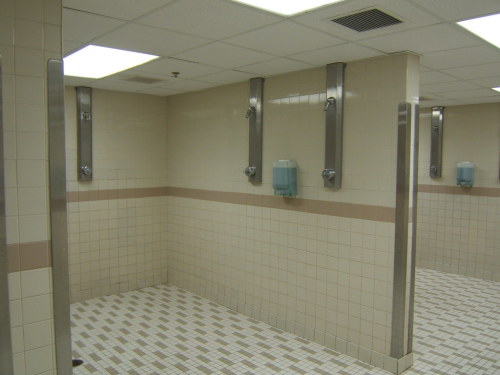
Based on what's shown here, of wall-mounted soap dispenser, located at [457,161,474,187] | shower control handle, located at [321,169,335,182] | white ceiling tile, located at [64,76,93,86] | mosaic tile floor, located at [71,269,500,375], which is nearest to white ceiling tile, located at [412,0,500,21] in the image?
shower control handle, located at [321,169,335,182]

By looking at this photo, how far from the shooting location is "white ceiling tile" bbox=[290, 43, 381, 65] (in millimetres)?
3805

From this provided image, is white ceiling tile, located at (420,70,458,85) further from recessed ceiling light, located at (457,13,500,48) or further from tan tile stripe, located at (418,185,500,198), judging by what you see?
tan tile stripe, located at (418,185,500,198)

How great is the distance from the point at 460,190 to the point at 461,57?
4.40 meters

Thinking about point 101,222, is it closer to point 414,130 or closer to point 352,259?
point 352,259

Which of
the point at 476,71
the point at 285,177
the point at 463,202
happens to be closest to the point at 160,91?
the point at 285,177

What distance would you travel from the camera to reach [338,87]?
442 centimetres

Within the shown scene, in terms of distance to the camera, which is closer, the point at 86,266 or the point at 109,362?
the point at 109,362

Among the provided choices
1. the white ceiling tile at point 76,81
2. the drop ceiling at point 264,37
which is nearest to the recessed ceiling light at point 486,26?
the drop ceiling at point 264,37

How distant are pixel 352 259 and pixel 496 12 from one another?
8.73ft

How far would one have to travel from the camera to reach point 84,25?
3221 mm

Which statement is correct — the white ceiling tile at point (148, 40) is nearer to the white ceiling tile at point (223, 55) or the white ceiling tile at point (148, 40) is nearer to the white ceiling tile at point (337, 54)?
the white ceiling tile at point (223, 55)

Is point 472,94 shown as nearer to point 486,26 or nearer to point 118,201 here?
point 486,26

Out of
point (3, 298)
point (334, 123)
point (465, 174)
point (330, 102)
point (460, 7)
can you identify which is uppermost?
point (460, 7)

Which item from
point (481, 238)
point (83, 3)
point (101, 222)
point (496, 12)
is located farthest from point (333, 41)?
point (481, 238)
